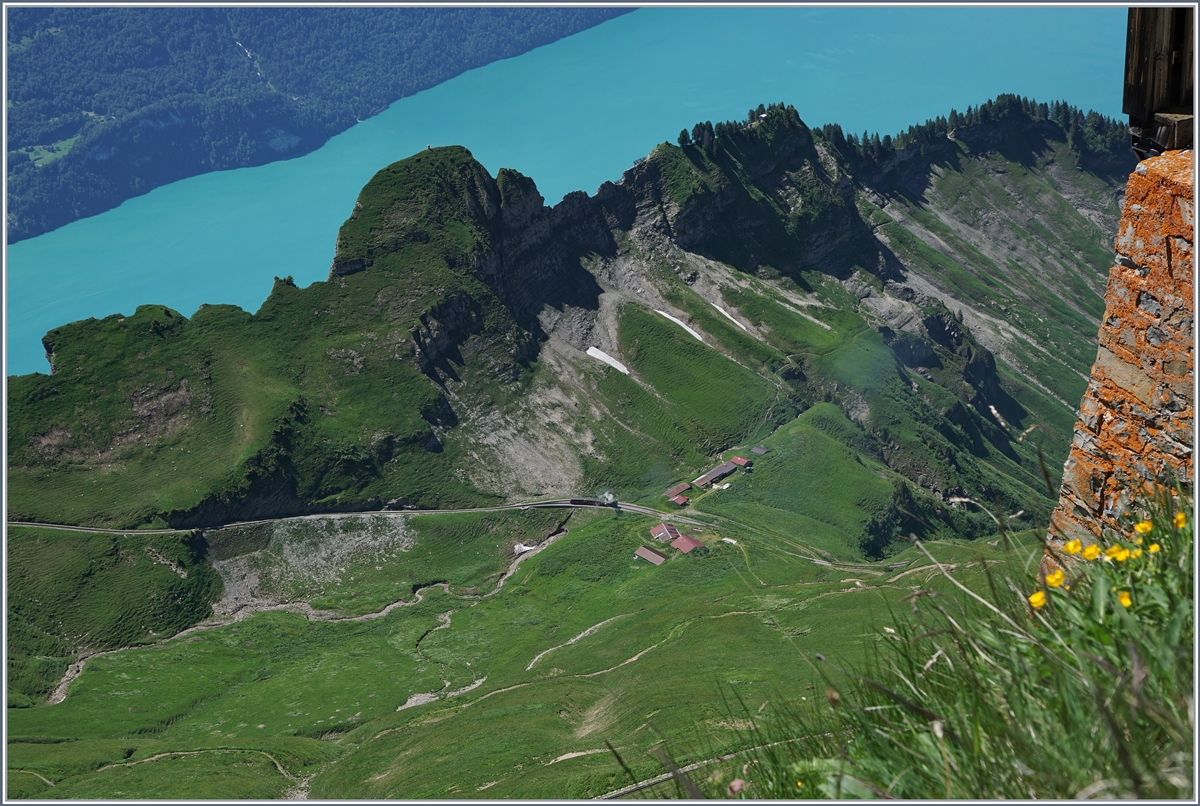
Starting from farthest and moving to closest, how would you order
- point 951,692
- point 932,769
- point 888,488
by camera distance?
point 888,488 → point 951,692 → point 932,769

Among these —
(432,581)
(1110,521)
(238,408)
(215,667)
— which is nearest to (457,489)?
(432,581)

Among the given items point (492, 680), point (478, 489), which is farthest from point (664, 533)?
point (492, 680)

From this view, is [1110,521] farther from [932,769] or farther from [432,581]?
[432,581]

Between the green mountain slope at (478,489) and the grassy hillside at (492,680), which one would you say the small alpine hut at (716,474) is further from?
the grassy hillside at (492,680)

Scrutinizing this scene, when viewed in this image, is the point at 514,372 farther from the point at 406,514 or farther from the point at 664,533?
the point at 664,533

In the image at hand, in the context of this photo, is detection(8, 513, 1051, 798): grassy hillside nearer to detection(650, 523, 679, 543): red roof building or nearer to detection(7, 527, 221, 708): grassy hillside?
detection(650, 523, 679, 543): red roof building

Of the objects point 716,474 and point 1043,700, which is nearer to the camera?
point 1043,700
